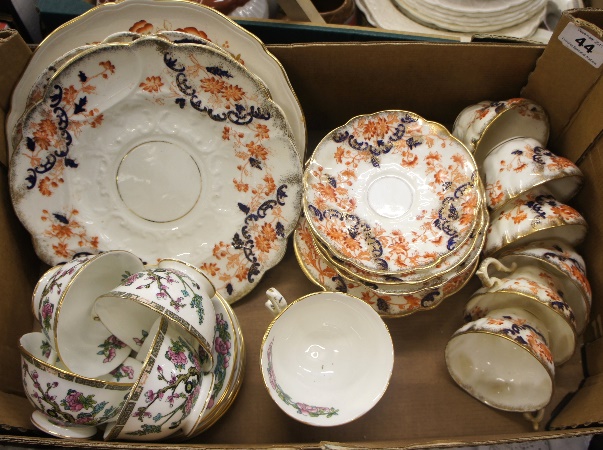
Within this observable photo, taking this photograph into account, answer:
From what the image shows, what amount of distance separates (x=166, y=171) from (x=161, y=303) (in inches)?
12.7

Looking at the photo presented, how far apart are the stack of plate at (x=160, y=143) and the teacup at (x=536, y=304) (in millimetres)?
339

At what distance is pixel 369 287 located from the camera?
0.86 metres

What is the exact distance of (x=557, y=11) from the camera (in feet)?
3.59

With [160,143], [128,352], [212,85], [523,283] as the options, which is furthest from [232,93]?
[523,283]

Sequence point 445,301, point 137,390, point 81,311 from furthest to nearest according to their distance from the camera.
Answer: point 445,301 < point 81,311 < point 137,390

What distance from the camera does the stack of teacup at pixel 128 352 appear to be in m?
0.68

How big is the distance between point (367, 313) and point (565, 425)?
34cm

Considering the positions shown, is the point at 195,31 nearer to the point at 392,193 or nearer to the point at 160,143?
the point at 160,143

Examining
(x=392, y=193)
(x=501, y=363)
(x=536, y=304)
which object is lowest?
(x=501, y=363)

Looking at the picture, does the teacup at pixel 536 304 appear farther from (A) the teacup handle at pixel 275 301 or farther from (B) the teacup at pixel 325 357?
(A) the teacup handle at pixel 275 301

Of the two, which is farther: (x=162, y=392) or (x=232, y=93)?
(x=232, y=93)

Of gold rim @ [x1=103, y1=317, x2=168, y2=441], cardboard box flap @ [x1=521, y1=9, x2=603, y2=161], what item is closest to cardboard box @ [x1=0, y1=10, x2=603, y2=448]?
cardboard box flap @ [x1=521, y1=9, x2=603, y2=161]

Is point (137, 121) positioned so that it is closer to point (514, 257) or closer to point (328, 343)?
point (328, 343)

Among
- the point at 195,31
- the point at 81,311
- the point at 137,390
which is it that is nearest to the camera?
the point at 137,390
